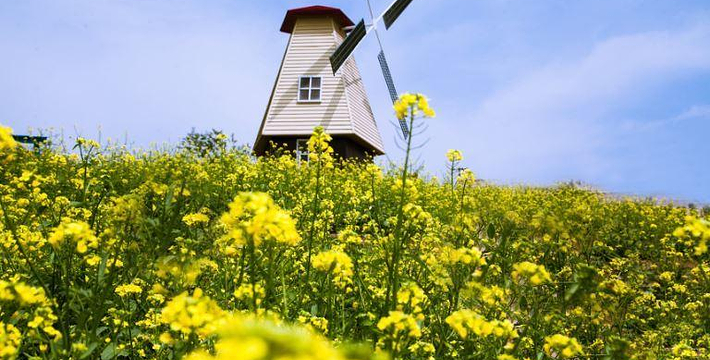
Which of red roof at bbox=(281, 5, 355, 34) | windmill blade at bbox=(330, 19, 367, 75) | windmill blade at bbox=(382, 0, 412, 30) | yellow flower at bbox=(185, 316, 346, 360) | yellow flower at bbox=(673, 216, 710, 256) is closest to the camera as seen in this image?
yellow flower at bbox=(185, 316, 346, 360)

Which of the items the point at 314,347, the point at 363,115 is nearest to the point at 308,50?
the point at 363,115

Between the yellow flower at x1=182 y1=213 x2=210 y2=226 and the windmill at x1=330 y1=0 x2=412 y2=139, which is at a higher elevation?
the windmill at x1=330 y1=0 x2=412 y2=139

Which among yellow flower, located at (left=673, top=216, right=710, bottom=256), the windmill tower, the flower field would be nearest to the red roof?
the windmill tower

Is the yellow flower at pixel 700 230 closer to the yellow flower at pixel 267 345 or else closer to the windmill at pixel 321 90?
the yellow flower at pixel 267 345

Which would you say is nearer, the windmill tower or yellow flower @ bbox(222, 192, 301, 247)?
yellow flower @ bbox(222, 192, 301, 247)

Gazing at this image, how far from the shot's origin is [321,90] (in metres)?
19.4

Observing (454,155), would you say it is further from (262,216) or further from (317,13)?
(317,13)

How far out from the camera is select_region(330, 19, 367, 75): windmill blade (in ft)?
63.6

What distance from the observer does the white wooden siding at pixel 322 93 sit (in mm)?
18875

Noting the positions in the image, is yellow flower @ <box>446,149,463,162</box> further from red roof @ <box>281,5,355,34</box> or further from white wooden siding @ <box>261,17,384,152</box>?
red roof @ <box>281,5,355,34</box>

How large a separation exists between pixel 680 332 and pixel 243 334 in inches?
218

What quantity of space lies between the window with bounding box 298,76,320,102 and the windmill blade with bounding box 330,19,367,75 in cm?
87

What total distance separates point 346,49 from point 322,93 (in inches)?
78.6

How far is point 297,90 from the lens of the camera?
19.5 metres
